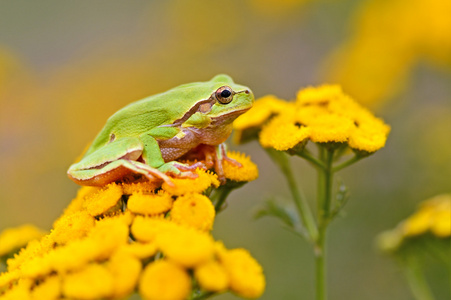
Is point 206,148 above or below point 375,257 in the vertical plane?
above

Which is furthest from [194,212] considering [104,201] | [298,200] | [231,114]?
[298,200]

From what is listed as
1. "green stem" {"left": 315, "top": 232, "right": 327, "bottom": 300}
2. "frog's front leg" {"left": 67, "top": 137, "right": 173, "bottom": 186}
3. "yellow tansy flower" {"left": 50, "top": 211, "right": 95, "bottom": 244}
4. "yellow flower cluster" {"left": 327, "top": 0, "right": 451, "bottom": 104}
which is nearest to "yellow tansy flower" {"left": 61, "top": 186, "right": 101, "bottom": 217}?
"frog's front leg" {"left": 67, "top": 137, "right": 173, "bottom": 186}

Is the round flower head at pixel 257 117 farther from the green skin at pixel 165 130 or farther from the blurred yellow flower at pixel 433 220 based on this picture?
the blurred yellow flower at pixel 433 220

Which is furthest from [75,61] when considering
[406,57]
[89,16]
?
[406,57]

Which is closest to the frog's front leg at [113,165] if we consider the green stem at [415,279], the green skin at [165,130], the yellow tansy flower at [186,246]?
the green skin at [165,130]

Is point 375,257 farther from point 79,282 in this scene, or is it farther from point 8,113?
point 8,113
